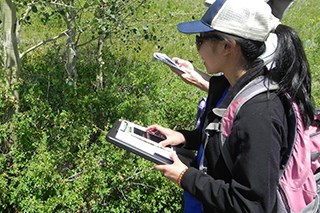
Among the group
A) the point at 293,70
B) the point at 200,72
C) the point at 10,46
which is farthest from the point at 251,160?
the point at 10,46

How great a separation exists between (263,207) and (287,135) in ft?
0.87

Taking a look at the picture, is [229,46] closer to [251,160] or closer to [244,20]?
[244,20]

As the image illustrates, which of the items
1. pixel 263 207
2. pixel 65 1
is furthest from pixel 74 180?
pixel 263 207

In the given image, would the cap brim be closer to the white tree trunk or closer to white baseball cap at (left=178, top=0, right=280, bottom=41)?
white baseball cap at (left=178, top=0, right=280, bottom=41)

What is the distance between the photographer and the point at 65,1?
371cm

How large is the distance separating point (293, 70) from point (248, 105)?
0.24 metres

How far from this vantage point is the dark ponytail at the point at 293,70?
5.64ft

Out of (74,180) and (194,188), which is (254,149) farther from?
(74,180)

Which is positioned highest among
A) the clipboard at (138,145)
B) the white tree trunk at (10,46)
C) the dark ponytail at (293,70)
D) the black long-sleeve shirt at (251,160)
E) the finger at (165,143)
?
the dark ponytail at (293,70)

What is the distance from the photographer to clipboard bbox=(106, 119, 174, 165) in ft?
6.44

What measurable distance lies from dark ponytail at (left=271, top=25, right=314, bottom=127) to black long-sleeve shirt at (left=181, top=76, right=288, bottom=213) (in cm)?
9

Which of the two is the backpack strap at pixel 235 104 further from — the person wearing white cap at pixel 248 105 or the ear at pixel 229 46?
the ear at pixel 229 46

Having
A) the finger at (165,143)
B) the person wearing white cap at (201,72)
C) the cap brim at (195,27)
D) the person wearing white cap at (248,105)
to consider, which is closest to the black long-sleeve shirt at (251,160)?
the person wearing white cap at (248,105)

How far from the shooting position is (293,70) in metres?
1.73
